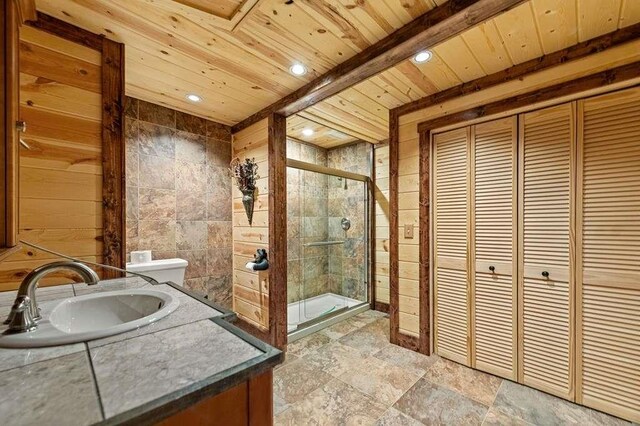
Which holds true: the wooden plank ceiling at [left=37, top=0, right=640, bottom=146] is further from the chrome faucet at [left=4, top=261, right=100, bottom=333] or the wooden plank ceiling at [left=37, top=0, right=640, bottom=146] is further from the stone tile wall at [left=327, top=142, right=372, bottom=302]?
the stone tile wall at [left=327, top=142, right=372, bottom=302]

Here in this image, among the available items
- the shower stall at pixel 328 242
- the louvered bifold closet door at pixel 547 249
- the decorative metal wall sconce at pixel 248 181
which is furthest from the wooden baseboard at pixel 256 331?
the louvered bifold closet door at pixel 547 249

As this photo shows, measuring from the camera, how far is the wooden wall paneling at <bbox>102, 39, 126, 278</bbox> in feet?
5.10

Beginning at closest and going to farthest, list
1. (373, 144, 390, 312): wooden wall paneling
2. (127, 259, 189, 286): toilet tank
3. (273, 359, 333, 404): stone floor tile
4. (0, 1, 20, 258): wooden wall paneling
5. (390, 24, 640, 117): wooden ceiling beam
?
(0, 1, 20, 258): wooden wall paneling → (390, 24, 640, 117): wooden ceiling beam → (273, 359, 333, 404): stone floor tile → (127, 259, 189, 286): toilet tank → (373, 144, 390, 312): wooden wall paneling

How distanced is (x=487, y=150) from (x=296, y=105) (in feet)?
5.06

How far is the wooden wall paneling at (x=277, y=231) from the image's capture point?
7.82 ft

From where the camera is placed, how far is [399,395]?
69.4 inches

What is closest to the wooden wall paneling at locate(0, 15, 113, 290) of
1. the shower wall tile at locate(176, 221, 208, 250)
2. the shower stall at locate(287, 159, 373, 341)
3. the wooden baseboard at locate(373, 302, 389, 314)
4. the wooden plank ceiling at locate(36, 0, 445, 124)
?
the wooden plank ceiling at locate(36, 0, 445, 124)

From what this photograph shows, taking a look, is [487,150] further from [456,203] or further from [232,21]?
[232,21]

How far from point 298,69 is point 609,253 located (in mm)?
2264

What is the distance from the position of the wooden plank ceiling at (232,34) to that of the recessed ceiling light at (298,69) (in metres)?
0.04

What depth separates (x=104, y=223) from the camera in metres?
1.55

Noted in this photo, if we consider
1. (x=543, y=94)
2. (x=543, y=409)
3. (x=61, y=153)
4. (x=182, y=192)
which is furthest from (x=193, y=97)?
(x=543, y=409)

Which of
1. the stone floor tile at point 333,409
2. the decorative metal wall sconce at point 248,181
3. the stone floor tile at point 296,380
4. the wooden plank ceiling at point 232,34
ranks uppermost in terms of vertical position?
the wooden plank ceiling at point 232,34

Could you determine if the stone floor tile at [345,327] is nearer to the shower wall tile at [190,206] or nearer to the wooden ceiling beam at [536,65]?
the shower wall tile at [190,206]
